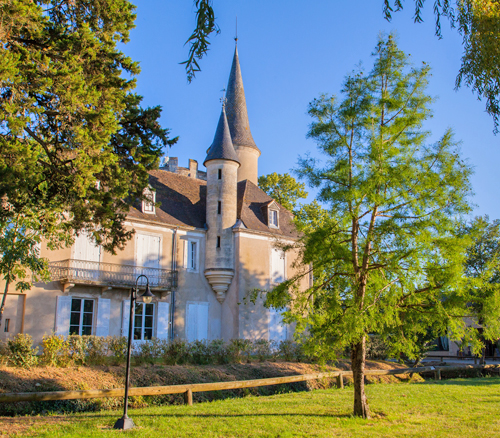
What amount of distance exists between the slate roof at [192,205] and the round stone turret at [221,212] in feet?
2.74

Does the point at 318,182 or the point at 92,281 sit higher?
the point at 318,182

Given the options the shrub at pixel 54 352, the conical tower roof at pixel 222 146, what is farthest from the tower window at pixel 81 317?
the conical tower roof at pixel 222 146

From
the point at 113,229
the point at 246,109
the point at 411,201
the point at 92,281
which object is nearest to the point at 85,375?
the point at 113,229

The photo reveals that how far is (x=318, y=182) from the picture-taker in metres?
10.8

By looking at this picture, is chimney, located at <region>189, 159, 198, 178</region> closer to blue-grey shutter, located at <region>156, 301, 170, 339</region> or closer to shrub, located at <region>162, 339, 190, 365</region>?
blue-grey shutter, located at <region>156, 301, 170, 339</region>

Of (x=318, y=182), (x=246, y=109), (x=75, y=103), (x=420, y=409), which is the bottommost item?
(x=420, y=409)

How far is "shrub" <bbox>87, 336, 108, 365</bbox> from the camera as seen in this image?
13.9 metres

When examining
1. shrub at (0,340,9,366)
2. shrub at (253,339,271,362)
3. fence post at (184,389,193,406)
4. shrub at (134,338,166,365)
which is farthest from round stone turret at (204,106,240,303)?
fence post at (184,389,193,406)

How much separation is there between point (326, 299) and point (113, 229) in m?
5.50

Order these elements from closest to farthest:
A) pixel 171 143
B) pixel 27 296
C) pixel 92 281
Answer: pixel 171 143 < pixel 27 296 < pixel 92 281

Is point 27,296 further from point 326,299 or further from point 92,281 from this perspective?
point 326,299

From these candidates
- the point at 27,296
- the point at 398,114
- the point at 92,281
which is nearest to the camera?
the point at 398,114

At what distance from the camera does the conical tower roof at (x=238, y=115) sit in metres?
30.3

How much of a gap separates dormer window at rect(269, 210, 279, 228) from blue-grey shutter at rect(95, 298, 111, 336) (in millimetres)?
9981
